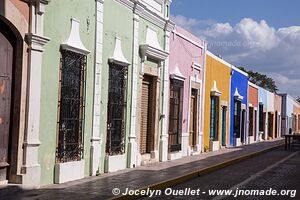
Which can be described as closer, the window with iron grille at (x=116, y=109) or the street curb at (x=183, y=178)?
the street curb at (x=183, y=178)

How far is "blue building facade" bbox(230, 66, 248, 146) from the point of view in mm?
28542

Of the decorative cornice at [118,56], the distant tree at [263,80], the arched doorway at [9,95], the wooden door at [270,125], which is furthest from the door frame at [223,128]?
the distant tree at [263,80]

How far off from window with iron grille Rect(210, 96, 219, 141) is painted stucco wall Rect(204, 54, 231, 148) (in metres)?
0.63

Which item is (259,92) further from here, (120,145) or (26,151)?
(26,151)

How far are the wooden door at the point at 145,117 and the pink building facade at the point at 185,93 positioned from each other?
163 centimetres

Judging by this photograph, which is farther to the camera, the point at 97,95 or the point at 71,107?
the point at 97,95

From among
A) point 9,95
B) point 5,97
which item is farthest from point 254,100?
point 5,97

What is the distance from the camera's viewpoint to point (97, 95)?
39.3 ft

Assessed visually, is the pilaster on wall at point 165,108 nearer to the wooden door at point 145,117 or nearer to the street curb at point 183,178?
the wooden door at point 145,117

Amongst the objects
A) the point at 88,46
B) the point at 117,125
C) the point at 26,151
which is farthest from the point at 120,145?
the point at 26,151

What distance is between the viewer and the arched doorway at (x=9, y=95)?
8945mm

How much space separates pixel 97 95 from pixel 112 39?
171 cm

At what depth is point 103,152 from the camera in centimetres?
1248

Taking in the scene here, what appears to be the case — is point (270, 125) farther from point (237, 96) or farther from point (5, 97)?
point (5, 97)
